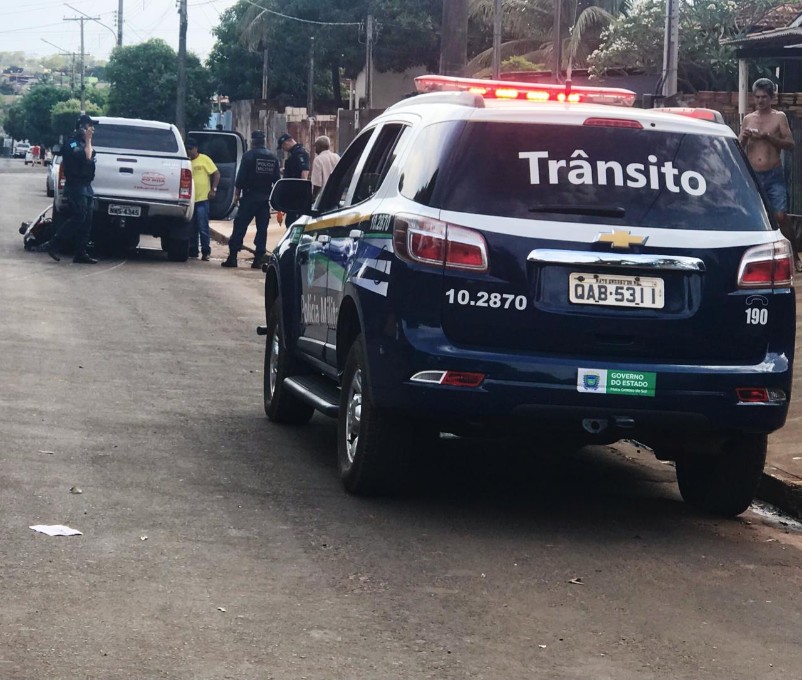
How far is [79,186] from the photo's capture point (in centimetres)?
2048

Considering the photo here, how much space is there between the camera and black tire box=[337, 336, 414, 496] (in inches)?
280

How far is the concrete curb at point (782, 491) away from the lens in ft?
25.9

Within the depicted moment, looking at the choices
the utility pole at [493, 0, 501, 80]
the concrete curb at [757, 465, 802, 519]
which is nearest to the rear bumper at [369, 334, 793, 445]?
the concrete curb at [757, 465, 802, 519]

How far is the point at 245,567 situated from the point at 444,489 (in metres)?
1.94

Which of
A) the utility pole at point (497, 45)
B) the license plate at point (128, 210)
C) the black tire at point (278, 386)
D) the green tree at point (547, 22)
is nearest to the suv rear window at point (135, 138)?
the license plate at point (128, 210)

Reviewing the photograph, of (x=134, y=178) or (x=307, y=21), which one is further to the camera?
(x=307, y=21)

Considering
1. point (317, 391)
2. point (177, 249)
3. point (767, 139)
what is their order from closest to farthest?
point (317, 391) < point (767, 139) < point (177, 249)

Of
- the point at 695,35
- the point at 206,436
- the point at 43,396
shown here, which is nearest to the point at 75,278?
the point at 43,396

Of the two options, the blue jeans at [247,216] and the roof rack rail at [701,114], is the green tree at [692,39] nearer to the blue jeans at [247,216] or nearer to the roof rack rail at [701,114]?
the blue jeans at [247,216]

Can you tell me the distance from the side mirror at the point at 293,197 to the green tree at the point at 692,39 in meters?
29.9

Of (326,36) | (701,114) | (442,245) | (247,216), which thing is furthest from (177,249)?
(326,36)

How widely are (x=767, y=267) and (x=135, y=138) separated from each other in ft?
56.1

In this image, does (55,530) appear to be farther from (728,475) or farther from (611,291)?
(728,475)

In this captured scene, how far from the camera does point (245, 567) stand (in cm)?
601
